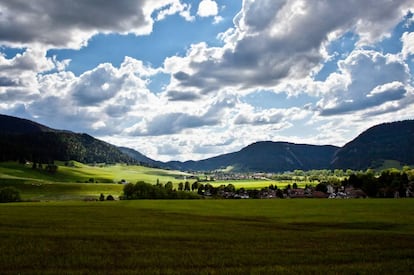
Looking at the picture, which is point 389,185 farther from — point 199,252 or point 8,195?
point 199,252

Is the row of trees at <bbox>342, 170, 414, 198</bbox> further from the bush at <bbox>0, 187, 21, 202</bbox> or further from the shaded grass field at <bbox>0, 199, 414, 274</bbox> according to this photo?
the bush at <bbox>0, 187, 21, 202</bbox>

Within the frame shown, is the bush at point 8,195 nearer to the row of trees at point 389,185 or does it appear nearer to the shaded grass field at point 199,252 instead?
the shaded grass field at point 199,252

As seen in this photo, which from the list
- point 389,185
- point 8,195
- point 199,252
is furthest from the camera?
point 389,185

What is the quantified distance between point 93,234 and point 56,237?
151 inches

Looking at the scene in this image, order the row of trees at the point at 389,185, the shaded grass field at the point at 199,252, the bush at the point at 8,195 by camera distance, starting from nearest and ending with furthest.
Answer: the shaded grass field at the point at 199,252, the bush at the point at 8,195, the row of trees at the point at 389,185

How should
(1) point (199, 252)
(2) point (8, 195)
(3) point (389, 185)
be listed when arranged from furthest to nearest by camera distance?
(3) point (389, 185)
(2) point (8, 195)
(1) point (199, 252)

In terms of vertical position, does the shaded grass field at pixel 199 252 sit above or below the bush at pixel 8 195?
above

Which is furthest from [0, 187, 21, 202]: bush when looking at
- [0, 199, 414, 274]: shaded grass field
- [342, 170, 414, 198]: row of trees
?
[342, 170, 414, 198]: row of trees

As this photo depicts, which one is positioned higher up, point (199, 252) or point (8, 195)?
point (199, 252)

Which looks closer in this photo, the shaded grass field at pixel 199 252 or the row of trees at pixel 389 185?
the shaded grass field at pixel 199 252

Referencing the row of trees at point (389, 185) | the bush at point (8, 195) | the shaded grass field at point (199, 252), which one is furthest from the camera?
the row of trees at point (389, 185)

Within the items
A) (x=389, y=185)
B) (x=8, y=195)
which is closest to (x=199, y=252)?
(x=8, y=195)

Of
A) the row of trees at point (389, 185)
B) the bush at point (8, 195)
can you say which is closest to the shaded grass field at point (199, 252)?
the bush at point (8, 195)

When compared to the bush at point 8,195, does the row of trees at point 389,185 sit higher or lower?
higher
